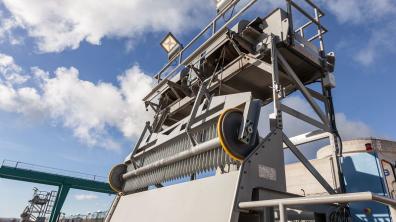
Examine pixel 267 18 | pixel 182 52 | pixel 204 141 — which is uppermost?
pixel 182 52

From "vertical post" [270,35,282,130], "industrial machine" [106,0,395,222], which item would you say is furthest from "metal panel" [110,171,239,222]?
"vertical post" [270,35,282,130]

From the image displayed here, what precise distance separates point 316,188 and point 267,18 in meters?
2.87

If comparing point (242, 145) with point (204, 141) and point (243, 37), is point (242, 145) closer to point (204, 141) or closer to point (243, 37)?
point (204, 141)

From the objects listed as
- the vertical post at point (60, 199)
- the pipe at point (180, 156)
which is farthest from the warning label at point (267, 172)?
the vertical post at point (60, 199)

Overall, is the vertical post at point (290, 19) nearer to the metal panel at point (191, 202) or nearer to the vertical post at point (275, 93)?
the vertical post at point (275, 93)

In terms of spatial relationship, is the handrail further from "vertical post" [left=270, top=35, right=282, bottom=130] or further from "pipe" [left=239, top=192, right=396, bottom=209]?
"pipe" [left=239, top=192, right=396, bottom=209]

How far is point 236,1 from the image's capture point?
5523 millimetres

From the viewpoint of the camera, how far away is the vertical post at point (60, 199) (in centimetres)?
2325

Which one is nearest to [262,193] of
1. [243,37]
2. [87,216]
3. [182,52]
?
[243,37]

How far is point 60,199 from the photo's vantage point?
2323 centimetres

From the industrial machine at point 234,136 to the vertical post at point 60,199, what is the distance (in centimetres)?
2032

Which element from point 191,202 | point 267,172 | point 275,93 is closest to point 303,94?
point 275,93

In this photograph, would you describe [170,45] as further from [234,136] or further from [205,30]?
[234,136]

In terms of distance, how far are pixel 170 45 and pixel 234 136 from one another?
4954mm
